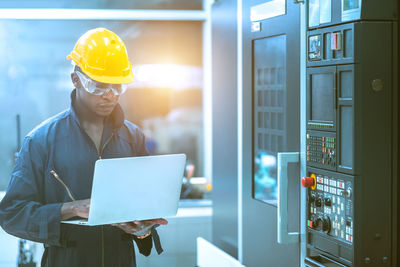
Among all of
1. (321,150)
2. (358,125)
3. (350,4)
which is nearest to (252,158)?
(321,150)

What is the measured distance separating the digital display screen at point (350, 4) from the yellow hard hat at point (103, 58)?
35.0 inches

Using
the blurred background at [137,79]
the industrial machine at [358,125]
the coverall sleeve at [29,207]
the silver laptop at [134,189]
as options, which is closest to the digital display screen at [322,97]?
the industrial machine at [358,125]

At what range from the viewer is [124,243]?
2.41m

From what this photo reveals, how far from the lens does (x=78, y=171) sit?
231cm

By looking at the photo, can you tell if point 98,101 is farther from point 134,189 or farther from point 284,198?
point 284,198

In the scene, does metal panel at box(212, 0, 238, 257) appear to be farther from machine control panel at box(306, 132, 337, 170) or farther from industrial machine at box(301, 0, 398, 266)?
industrial machine at box(301, 0, 398, 266)

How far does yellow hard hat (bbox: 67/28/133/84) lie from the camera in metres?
2.32

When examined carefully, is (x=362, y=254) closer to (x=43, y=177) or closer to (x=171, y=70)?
(x=43, y=177)

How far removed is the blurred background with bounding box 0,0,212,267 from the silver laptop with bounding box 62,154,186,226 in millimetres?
1595

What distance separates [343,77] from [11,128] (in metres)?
2.62

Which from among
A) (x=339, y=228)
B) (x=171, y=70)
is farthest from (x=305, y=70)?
(x=171, y=70)

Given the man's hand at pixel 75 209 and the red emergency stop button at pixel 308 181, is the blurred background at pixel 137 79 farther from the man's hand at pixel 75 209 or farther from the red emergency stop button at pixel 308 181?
the red emergency stop button at pixel 308 181

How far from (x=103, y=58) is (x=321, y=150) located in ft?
3.01

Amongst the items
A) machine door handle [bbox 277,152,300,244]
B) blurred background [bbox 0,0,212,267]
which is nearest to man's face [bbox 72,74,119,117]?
machine door handle [bbox 277,152,300,244]
